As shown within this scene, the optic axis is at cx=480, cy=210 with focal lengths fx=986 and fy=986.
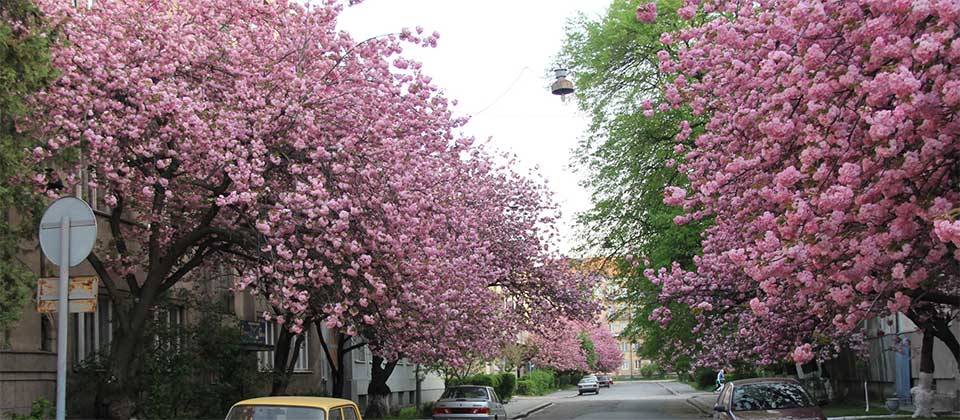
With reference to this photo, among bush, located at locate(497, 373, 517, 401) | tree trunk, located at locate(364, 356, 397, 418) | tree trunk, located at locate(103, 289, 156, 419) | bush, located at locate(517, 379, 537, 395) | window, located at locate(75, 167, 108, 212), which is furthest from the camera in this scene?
bush, located at locate(517, 379, 537, 395)

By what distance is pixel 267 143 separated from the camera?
1447 cm

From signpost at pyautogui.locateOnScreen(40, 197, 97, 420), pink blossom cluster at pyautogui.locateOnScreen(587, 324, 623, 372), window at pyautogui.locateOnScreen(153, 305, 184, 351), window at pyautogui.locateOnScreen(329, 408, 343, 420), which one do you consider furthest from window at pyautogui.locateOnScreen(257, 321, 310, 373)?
pink blossom cluster at pyautogui.locateOnScreen(587, 324, 623, 372)


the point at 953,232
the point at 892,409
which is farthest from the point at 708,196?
the point at 892,409

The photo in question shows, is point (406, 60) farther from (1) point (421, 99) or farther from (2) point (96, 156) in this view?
(2) point (96, 156)

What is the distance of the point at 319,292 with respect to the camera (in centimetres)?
1490

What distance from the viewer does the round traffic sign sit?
8188 millimetres

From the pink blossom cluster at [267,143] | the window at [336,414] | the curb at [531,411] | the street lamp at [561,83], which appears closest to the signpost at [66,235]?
the window at [336,414]

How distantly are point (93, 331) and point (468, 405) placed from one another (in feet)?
35.7

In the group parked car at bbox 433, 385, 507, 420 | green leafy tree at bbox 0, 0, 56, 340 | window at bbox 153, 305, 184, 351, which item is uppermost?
green leafy tree at bbox 0, 0, 56, 340

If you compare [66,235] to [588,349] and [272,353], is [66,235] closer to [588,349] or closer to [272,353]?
[272,353]

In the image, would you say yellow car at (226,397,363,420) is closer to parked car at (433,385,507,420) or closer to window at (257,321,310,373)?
window at (257,321,310,373)

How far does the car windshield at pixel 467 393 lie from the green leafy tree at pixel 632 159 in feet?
16.3

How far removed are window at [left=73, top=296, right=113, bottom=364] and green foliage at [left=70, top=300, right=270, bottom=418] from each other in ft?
1.76

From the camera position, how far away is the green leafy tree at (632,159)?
86.3 ft
